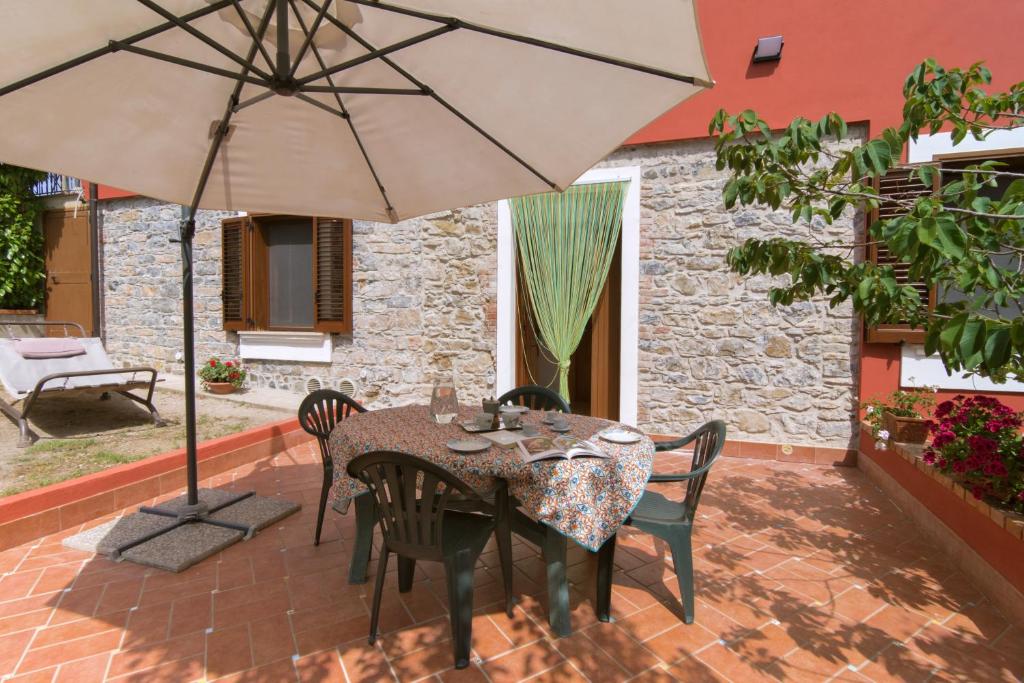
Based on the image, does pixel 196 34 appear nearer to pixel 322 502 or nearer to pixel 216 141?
pixel 216 141

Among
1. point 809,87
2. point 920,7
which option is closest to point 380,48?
point 809,87

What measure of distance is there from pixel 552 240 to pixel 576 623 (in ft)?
11.9

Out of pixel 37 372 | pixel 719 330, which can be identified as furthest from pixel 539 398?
pixel 37 372

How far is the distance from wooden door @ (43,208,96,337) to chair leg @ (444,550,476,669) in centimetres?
807

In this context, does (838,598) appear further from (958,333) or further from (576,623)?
(958,333)

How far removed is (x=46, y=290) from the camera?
7836 millimetres

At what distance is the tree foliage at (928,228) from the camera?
4.43ft

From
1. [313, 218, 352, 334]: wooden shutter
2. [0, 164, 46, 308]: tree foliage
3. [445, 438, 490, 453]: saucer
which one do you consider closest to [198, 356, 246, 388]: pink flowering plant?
[313, 218, 352, 334]: wooden shutter

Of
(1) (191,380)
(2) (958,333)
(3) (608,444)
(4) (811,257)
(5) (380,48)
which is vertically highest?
(5) (380,48)

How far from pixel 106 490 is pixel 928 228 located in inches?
166

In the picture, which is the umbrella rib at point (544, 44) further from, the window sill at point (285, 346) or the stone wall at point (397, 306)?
the window sill at point (285, 346)

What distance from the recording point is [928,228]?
144 centimetres

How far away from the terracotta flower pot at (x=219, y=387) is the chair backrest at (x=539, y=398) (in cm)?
436

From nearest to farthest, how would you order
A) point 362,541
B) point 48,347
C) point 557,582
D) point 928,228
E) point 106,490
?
point 928,228, point 557,582, point 362,541, point 106,490, point 48,347
